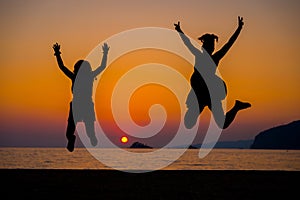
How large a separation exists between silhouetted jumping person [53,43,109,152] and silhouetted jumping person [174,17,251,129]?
8.50 ft

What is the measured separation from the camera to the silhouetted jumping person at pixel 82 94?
1532cm

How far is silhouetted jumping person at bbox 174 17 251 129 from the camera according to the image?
1449 cm

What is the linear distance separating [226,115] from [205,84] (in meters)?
1.06

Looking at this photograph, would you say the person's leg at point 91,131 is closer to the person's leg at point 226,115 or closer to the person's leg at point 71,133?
the person's leg at point 71,133

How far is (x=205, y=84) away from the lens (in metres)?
14.7

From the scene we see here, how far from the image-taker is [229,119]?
49.1 feet

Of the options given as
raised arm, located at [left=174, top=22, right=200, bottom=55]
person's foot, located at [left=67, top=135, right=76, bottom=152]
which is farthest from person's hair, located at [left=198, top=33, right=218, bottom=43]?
person's foot, located at [left=67, top=135, right=76, bottom=152]

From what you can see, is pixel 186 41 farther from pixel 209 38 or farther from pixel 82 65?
pixel 82 65
